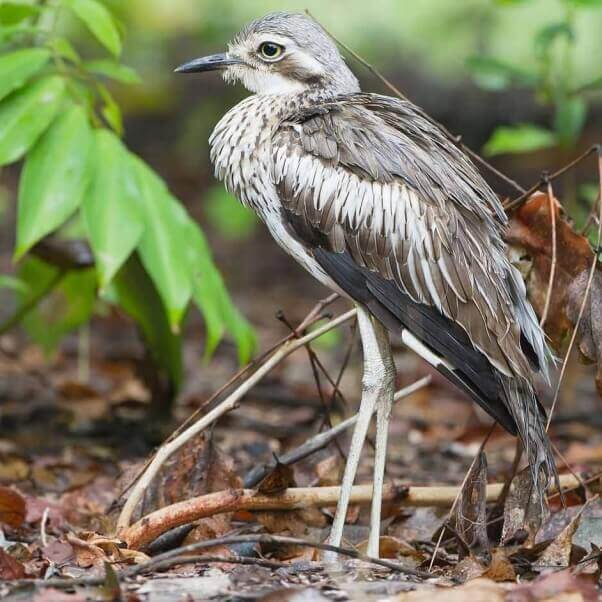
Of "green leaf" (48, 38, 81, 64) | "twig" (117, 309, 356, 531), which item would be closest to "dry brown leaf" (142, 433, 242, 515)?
"twig" (117, 309, 356, 531)

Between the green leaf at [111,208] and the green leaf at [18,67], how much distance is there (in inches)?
14.6

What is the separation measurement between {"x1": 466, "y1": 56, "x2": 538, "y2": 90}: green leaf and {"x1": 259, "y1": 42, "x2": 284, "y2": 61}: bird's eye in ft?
5.11

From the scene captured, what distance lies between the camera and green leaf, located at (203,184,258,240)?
36.5ft

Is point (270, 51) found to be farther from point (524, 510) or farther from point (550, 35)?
point (524, 510)

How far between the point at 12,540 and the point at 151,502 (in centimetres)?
54

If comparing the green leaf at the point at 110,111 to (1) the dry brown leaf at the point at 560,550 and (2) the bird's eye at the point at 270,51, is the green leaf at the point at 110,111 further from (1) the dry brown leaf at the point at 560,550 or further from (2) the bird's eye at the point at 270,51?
(1) the dry brown leaf at the point at 560,550

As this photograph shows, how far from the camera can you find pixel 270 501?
162 inches

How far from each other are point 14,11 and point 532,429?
8.69ft

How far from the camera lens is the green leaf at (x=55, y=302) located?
5789 millimetres

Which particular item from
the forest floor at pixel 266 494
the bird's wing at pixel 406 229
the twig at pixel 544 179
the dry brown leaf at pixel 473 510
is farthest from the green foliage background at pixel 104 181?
the dry brown leaf at pixel 473 510

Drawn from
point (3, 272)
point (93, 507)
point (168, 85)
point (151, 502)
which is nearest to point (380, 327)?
point (151, 502)

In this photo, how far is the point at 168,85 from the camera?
12.1 m

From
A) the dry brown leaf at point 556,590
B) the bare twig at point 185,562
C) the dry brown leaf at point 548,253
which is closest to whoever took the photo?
the dry brown leaf at point 556,590

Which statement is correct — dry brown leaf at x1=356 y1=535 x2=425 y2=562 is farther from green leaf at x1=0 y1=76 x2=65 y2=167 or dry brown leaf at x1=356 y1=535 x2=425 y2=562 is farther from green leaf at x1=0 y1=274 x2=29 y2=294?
green leaf at x1=0 y1=274 x2=29 y2=294
